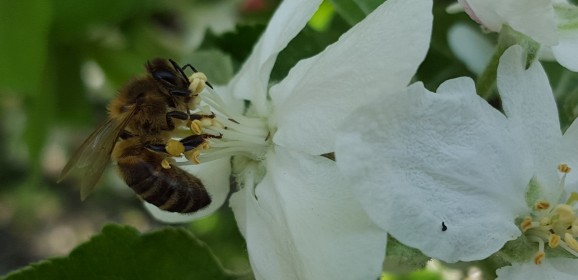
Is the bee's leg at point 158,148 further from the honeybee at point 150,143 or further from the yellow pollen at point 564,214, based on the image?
the yellow pollen at point 564,214

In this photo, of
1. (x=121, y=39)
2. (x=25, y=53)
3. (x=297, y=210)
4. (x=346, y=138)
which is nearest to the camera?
(x=346, y=138)

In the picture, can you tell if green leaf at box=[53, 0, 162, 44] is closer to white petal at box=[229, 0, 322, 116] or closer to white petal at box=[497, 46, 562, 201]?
white petal at box=[229, 0, 322, 116]

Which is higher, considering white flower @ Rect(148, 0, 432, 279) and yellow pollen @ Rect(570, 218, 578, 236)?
white flower @ Rect(148, 0, 432, 279)

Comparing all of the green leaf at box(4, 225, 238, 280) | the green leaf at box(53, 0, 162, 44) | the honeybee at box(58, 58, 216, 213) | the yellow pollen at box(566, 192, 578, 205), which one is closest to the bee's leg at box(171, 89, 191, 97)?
the honeybee at box(58, 58, 216, 213)

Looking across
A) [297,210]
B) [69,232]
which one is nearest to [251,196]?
[297,210]

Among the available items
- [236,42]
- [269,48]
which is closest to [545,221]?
[269,48]

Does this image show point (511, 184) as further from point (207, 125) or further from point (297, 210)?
point (207, 125)

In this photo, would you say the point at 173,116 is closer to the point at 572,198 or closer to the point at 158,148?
the point at 158,148
